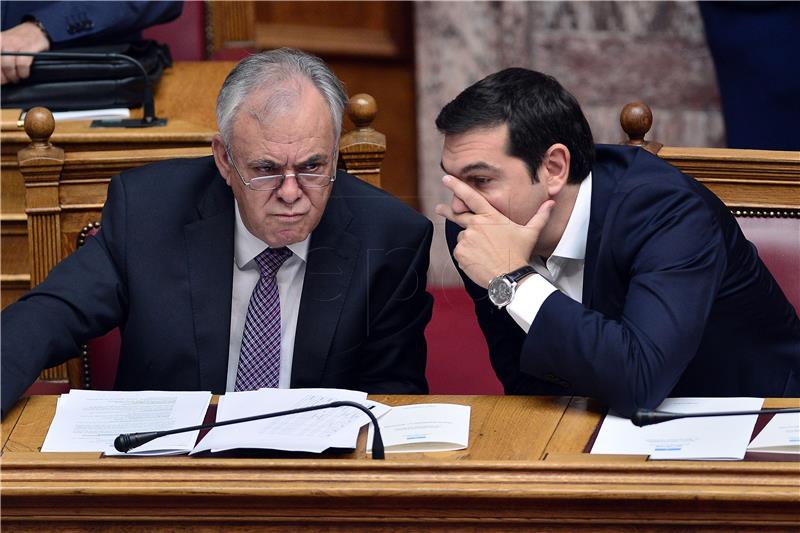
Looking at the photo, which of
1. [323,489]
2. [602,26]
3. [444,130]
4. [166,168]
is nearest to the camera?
[323,489]

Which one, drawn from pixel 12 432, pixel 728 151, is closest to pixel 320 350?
→ pixel 12 432

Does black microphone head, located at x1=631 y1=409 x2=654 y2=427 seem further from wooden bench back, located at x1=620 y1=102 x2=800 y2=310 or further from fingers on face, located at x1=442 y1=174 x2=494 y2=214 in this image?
wooden bench back, located at x1=620 y1=102 x2=800 y2=310

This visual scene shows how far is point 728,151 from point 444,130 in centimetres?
62

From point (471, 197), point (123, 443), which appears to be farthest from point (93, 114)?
point (123, 443)

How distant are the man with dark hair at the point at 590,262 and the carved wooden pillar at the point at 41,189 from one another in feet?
2.46

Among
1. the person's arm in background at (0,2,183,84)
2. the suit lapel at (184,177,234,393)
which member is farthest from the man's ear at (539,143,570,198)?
the person's arm in background at (0,2,183,84)

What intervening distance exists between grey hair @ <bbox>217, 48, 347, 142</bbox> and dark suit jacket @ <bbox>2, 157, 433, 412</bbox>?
17 centimetres

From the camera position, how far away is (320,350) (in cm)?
226

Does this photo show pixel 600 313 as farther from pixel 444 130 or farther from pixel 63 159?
pixel 63 159

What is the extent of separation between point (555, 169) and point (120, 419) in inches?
31.1

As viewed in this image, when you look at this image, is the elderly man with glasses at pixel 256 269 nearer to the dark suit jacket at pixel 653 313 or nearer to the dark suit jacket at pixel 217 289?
the dark suit jacket at pixel 217 289

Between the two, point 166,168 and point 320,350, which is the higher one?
point 166,168

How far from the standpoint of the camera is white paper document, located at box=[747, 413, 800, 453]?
1.72m

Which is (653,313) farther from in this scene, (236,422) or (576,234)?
(236,422)
